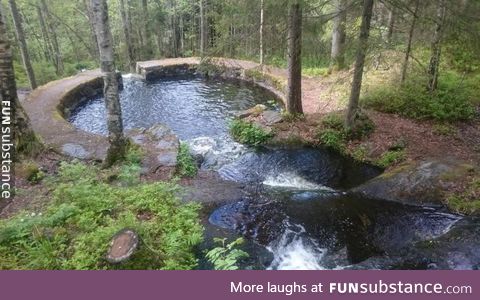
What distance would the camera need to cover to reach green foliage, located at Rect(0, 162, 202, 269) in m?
4.81

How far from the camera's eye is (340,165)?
10.5 meters

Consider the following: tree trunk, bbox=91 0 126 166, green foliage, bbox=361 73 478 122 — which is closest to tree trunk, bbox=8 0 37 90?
tree trunk, bbox=91 0 126 166

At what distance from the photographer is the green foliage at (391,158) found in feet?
32.5

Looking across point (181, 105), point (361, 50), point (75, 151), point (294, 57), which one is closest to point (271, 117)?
point (294, 57)

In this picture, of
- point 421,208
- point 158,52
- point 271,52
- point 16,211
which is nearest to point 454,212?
point 421,208

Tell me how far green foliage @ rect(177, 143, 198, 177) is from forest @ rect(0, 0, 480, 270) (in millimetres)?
62

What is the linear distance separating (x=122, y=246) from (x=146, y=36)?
26487 millimetres

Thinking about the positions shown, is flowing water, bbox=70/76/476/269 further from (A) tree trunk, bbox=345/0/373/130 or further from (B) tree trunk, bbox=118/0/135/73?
(B) tree trunk, bbox=118/0/135/73

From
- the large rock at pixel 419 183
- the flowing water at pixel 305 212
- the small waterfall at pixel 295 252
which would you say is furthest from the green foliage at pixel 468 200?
the small waterfall at pixel 295 252

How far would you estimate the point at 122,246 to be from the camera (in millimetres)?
4887

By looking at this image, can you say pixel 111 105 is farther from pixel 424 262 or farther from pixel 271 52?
pixel 424 262

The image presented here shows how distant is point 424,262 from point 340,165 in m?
4.87

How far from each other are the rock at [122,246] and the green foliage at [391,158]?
7460 mm

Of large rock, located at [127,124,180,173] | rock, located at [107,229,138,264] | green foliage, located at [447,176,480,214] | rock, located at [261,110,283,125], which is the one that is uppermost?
rock, located at [261,110,283,125]
